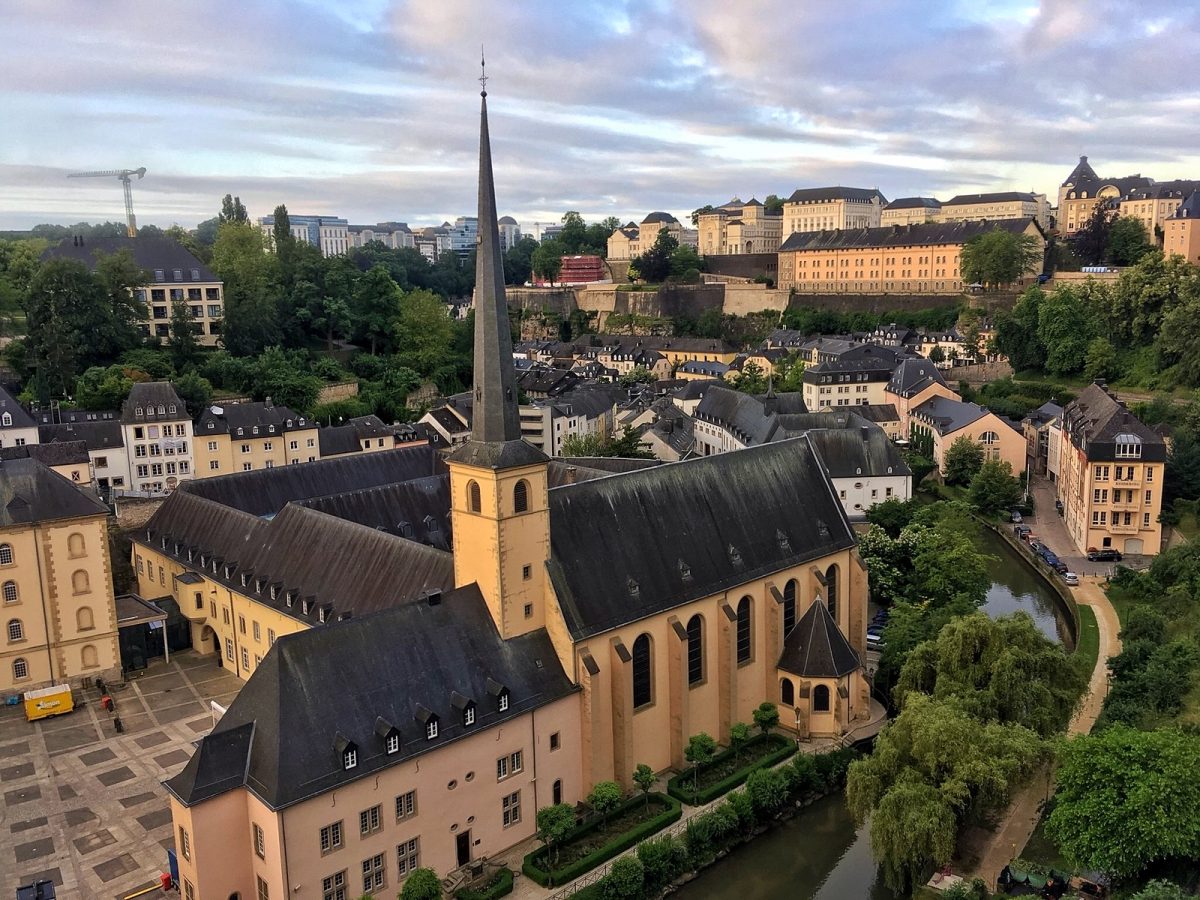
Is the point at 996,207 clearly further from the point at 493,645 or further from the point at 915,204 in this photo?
the point at 493,645

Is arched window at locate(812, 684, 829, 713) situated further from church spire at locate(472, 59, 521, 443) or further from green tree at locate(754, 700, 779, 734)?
church spire at locate(472, 59, 521, 443)

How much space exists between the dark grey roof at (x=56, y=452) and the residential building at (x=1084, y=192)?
135529 millimetres

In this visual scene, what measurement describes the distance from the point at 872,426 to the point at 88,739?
5290 centimetres

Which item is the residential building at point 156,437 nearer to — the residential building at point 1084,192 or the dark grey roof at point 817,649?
the dark grey roof at point 817,649

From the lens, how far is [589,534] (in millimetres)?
35344

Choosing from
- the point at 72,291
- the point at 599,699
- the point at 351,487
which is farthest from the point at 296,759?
the point at 72,291

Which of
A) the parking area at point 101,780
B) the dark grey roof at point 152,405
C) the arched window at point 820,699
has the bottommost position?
the parking area at point 101,780

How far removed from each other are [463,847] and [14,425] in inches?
2129

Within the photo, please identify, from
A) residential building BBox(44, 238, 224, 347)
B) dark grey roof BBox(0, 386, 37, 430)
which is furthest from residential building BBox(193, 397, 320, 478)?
residential building BBox(44, 238, 224, 347)

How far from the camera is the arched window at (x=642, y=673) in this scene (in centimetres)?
3556

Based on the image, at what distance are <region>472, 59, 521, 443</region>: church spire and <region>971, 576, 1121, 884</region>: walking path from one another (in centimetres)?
1981

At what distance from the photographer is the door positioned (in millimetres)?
30109

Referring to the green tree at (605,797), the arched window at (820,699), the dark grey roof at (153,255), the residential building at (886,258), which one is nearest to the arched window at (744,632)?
the arched window at (820,699)

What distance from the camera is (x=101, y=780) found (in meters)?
34.6
